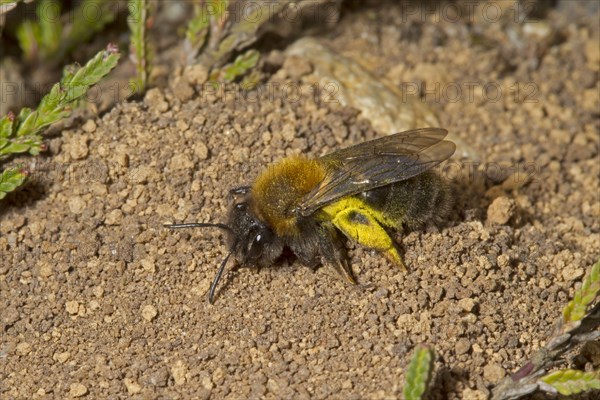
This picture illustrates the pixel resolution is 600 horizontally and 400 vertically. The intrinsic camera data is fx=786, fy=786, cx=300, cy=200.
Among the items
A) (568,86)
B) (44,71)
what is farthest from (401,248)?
(44,71)

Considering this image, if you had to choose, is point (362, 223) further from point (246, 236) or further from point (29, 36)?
point (29, 36)

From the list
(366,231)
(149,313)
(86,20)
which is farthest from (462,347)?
(86,20)

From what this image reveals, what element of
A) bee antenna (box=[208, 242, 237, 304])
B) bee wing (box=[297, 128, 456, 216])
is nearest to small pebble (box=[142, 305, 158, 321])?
bee antenna (box=[208, 242, 237, 304])

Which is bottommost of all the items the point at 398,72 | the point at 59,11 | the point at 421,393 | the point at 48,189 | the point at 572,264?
the point at 572,264

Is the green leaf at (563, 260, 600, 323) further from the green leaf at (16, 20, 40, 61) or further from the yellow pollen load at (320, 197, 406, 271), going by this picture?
the green leaf at (16, 20, 40, 61)

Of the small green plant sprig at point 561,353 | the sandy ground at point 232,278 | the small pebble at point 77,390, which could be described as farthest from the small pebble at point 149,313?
the small green plant sprig at point 561,353

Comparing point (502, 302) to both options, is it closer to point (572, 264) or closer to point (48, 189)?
point (572, 264)

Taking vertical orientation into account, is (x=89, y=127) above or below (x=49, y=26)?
below
